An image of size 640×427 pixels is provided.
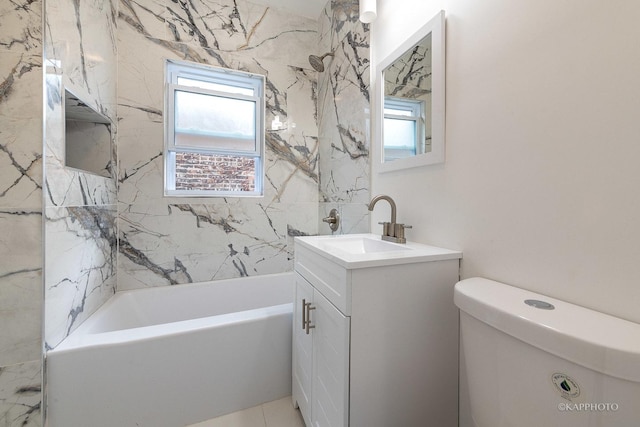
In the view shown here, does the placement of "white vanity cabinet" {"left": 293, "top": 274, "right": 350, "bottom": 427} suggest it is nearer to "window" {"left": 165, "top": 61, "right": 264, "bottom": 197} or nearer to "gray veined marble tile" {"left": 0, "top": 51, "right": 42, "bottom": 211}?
"gray veined marble tile" {"left": 0, "top": 51, "right": 42, "bottom": 211}

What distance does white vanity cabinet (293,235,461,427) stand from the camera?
0.78 metres

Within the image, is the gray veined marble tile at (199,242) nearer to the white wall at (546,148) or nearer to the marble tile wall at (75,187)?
the marble tile wall at (75,187)

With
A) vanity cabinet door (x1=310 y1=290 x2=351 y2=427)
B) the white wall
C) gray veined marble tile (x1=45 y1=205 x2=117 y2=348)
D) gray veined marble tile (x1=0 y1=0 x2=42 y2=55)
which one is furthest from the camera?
gray veined marble tile (x1=45 y1=205 x2=117 y2=348)

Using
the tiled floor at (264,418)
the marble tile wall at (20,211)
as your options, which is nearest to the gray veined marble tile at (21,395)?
the marble tile wall at (20,211)

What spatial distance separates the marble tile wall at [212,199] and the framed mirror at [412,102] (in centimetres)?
96

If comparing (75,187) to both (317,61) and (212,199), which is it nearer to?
(212,199)

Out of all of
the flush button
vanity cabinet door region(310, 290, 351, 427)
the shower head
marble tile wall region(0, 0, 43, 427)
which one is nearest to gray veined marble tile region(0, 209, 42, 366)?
marble tile wall region(0, 0, 43, 427)

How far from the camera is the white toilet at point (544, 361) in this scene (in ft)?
1.45

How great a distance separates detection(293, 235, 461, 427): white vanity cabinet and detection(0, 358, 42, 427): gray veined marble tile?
1086mm

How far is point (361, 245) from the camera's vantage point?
129cm

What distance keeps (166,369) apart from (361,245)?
1.07m

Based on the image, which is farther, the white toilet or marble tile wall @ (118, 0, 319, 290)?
marble tile wall @ (118, 0, 319, 290)

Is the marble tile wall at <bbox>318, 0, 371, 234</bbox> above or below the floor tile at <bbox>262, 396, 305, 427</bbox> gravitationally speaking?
above

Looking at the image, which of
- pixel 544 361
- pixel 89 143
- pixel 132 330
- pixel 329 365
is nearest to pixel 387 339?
pixel 329 365
